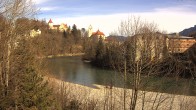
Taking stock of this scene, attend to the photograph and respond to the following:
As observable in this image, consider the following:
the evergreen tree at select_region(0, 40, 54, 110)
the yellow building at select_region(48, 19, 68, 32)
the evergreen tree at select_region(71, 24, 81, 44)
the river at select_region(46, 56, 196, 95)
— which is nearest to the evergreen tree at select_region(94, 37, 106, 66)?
the river at select_region(46, 56, 196, 95)

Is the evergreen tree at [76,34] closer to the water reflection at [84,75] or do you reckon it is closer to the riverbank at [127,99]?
the water reflection at [84,75]

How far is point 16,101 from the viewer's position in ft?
23.6

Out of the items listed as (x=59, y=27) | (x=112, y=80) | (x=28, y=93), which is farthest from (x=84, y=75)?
(x=59, y=27)

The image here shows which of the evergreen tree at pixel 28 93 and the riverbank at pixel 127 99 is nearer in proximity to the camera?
the evergreen tree at pixel 28 93

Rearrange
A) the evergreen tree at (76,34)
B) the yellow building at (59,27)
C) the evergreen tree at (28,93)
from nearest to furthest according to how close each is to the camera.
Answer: the evergreen tree at (28,93) < the evergreen tree at (76,34) < the yellow building at (59,27)

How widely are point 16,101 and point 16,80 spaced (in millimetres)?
1203

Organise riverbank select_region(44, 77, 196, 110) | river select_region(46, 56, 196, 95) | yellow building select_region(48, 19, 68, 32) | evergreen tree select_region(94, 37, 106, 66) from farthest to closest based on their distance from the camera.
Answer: yellow building select_region(48, 19, 68, 32), evergreen tree select_region(94, 37, 106, 66), riverbank select_region(44, 77, 196, 110), river select_region(46, 56, 196, 95)

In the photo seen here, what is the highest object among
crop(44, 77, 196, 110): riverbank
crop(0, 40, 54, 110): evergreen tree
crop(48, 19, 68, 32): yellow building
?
crop(48, 19, 68, 32): yellow building

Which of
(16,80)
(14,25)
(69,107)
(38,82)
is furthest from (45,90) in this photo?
(69,107)

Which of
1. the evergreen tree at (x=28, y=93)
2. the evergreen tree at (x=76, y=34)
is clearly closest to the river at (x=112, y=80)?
the evergreen tree at (x=28, y=93)

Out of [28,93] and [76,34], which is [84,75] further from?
[76,34]

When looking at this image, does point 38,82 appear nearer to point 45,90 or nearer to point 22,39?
point 45,90

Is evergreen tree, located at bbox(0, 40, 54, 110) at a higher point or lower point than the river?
higher

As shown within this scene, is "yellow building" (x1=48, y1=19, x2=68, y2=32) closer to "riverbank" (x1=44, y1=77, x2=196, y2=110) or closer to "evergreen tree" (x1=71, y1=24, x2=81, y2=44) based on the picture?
"evergreen tree" (x1=71, y1=24, x2=81, y2=44)
